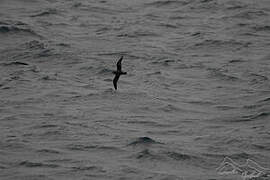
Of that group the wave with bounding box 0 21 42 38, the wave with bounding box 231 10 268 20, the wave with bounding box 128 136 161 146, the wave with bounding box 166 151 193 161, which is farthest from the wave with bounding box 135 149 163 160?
the wave with bounding box 231 10 268 20

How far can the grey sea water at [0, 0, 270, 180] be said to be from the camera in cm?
2661

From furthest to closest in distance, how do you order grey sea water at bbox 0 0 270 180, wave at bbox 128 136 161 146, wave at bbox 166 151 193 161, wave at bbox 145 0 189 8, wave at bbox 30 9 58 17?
1. wave at bbox 145 0 189 8
2. wave at bbox 30 9 58 17
3. wave at bbox 128 136 161 146
4. wave at bbox 166 151 193 161
5. grey sea water at bbox 0 0 270 180

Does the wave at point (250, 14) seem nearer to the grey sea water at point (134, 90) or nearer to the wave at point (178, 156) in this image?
the grey sea water at point (134, 90)

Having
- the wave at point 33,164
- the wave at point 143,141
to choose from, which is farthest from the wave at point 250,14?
the wave at point 33,164

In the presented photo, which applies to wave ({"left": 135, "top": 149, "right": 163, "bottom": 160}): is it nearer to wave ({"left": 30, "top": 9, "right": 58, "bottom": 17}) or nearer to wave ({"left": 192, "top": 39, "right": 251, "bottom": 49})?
wave ({"left": 192, "top": 39, "right": 251, "bottom": 49})

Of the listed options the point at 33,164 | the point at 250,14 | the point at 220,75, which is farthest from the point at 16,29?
the point at 33,164

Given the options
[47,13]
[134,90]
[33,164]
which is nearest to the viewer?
[33,164]

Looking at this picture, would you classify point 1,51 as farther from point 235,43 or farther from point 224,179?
point 224,179

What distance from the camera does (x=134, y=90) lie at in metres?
33.4

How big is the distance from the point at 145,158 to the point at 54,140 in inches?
130

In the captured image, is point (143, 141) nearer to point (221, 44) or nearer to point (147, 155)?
point (147, 155)

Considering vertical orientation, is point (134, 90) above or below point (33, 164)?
above

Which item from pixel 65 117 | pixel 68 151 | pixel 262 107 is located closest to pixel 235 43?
pixel 262 107

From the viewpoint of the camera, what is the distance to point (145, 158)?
26703 millimetres
